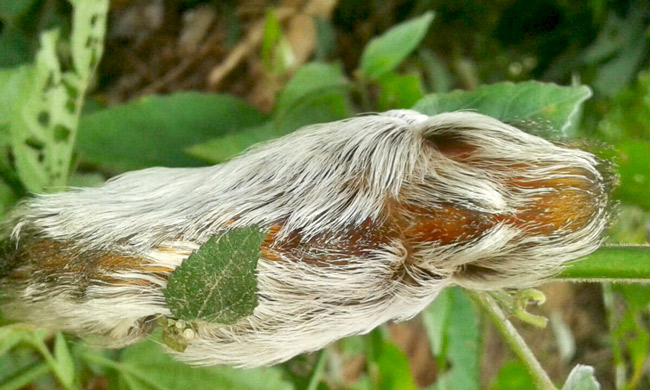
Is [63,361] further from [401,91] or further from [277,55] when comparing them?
[277,55]

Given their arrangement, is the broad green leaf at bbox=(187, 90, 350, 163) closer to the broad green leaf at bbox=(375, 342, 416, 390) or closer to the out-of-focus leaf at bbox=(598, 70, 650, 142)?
the broad green leaf at bbox=(375, 342, 416, 390)

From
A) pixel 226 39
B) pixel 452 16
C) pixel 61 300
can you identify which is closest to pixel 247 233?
pixel 61 300

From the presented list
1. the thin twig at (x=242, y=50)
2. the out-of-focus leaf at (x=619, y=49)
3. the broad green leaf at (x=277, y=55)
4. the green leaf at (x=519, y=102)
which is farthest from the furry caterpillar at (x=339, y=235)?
the out-of-focus leaf at (x=619, y=49)

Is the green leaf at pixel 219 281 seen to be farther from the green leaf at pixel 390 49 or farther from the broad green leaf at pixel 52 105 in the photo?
the green leaf at pixel 390 49

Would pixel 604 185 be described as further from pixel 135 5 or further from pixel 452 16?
pixel 452 16

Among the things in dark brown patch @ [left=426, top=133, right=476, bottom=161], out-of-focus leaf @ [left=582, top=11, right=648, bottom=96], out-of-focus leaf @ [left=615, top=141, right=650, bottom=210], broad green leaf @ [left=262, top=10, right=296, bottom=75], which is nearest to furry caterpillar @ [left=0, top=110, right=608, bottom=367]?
dark brown patch @ [left=426, top=133, right=476, bottom=161]
